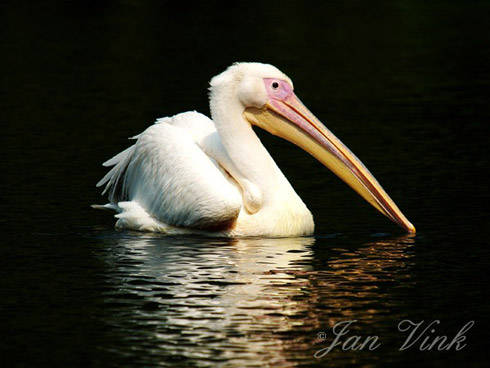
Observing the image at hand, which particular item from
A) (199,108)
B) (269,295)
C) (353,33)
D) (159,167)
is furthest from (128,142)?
(353,33)

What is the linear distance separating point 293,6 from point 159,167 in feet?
78.7

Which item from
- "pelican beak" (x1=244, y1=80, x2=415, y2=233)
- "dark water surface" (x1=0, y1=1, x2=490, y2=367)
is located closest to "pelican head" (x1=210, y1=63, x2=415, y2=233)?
"pelican beak" (x1=244, y1=80, x2=415, y2=233)

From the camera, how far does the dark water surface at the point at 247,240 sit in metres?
7.10

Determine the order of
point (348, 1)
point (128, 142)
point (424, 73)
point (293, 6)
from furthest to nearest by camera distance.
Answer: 1. point (348, 1)
2. point (293, 6)
3. point (424, 73)
4. point (128, 142)

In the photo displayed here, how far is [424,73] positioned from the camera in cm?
2097

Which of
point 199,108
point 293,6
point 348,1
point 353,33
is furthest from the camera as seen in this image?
point 348,1

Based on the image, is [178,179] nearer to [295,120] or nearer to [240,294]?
[295,120]

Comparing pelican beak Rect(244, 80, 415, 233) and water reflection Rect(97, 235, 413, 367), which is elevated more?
pelican beak Rect(244, 80, 415, 233)

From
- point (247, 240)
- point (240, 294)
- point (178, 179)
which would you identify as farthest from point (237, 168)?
point (240, 294)

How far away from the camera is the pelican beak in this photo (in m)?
9.88

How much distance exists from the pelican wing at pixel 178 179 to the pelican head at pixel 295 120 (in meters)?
0.45

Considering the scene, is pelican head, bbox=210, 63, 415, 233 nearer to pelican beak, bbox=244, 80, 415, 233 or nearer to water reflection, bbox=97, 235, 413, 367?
pelican beak, bbox=244, 80, 415, 233

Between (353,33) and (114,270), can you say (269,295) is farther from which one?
(353,33)

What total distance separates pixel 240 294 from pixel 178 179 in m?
1.86
